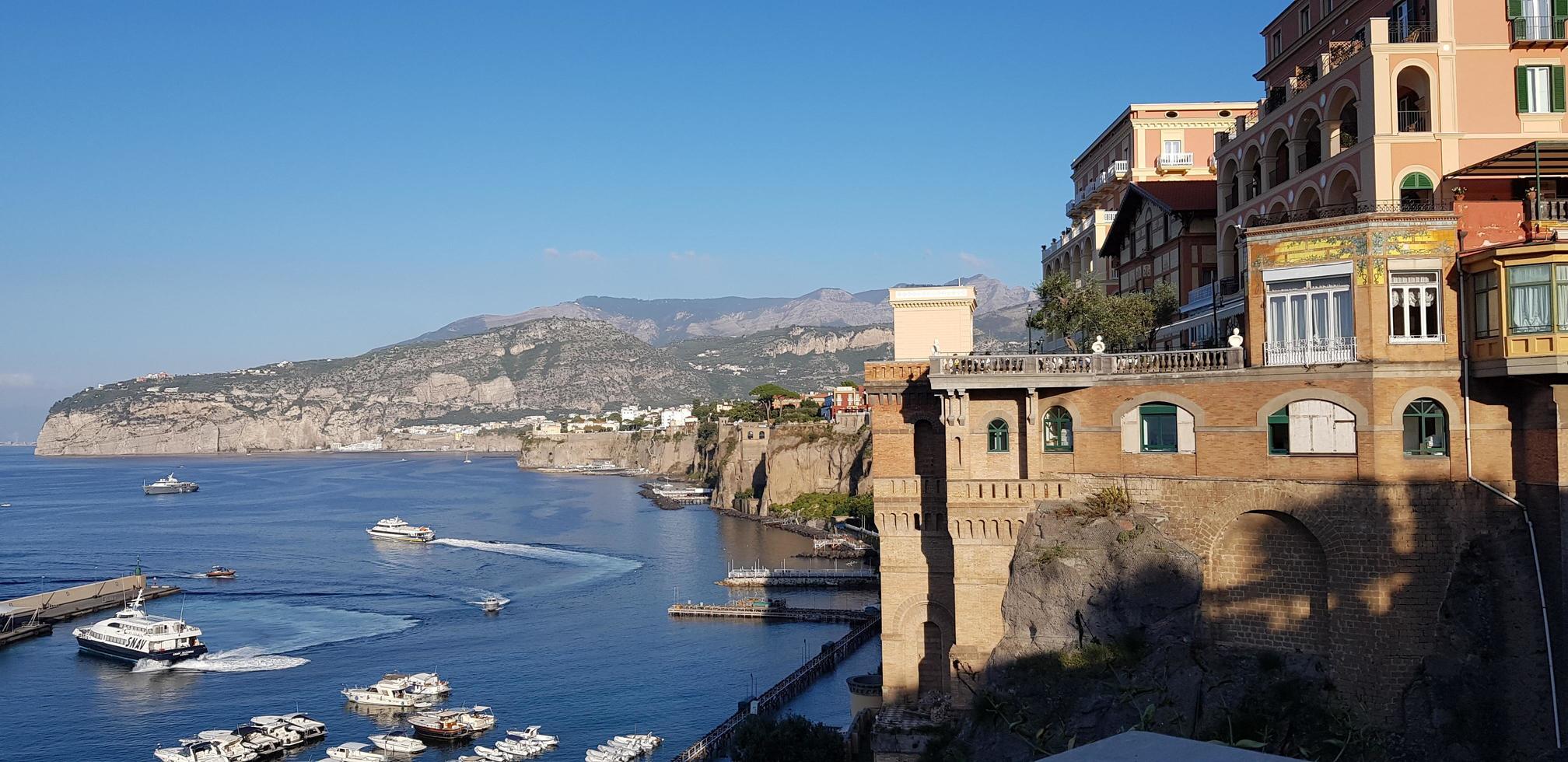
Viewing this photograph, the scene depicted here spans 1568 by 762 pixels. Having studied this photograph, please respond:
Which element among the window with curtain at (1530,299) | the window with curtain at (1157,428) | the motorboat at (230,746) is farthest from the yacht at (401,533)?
the window with curtain at (1530,299)

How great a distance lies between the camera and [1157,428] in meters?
35.1

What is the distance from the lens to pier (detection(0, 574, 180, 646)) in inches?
3612

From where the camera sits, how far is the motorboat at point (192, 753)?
190 feet

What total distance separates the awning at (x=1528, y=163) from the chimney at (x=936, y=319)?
55.2 feet

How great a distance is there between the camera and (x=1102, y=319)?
48.5m

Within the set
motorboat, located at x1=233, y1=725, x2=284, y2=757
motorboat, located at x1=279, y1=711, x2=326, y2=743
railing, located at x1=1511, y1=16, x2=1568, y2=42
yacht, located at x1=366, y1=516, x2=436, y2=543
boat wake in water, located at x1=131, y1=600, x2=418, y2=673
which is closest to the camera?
railing, located at x1=1511, y1=16, x2=1568, y2=42

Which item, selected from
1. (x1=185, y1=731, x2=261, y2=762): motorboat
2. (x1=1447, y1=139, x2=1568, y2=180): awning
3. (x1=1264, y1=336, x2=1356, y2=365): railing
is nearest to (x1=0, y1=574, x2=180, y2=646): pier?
(x1=185, y1=731, x2=261, y2=762): motorboat

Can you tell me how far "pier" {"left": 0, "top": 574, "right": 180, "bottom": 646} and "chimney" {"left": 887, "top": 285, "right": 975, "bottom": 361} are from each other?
76.8 meters

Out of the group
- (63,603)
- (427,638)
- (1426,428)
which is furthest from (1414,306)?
(63,603)

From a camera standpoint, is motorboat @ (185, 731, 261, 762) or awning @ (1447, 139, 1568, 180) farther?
motorboat @ (185, 731, 261, 762)

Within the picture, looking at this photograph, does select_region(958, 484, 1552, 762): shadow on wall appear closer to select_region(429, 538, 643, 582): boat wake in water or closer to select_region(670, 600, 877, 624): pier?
select_region(670, 600, 877, 624): pier

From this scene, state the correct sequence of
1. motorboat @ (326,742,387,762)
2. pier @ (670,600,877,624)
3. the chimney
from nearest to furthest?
the chimney, motorboat @ (326,742,387,762), pier @ (670,600,877,624)

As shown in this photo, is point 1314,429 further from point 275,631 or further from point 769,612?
point 275,631

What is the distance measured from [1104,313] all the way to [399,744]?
133 feet
